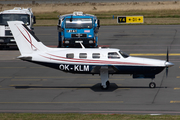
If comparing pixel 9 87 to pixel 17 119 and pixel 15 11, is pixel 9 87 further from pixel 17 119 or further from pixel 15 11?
pixel 15 11

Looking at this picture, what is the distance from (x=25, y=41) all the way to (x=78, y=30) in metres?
15.1

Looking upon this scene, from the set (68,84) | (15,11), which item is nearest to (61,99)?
(68,84)

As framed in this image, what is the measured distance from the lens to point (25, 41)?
22.8 m

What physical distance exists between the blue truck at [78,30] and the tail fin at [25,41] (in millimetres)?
14411

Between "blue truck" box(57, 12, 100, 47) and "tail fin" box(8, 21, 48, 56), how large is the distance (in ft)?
47.3

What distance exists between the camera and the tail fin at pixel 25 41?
22703 millimetres

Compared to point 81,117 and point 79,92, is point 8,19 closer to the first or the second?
point 79,92

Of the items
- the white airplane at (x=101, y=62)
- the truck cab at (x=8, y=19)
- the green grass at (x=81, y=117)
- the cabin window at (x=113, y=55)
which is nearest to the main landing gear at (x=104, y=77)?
the white airplane at (x=101, y=62)

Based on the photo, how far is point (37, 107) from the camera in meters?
18.4

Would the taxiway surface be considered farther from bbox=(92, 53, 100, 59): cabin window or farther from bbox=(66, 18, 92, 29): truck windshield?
bbox=(66, 18, 92, 29): truck windshield

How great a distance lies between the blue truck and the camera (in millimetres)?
37384

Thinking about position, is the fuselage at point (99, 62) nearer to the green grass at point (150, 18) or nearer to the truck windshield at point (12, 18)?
the truck windshield at point (12, 18)

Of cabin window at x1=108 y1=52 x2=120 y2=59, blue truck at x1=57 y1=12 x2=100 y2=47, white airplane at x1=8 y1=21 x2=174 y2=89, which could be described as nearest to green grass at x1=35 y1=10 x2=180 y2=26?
blue truck at x1=57 y1=12 x2=100 y2=47

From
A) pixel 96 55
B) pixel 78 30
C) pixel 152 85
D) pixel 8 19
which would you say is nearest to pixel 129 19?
pixel 78 30
